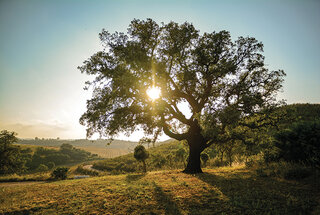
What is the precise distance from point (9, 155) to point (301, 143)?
39.3 metres

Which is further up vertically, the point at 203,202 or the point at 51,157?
the point at 203,202

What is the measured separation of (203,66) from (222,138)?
23.6 ft

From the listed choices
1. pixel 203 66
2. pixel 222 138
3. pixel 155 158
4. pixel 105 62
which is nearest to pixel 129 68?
pixel 105 62

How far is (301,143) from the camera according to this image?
314 inches

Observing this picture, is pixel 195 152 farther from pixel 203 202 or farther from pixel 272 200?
pixel 272 200

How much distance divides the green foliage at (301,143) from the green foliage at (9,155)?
38269 mm

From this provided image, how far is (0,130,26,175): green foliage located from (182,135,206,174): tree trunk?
102 feet

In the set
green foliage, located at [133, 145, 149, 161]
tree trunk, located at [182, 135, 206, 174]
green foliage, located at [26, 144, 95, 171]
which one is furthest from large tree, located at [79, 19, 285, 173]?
green foliage, located at [26, 144, 95, 171]

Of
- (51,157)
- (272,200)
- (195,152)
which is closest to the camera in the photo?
(272,200)

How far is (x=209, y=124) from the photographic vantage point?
10.2m

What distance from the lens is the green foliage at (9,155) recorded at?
2488cm

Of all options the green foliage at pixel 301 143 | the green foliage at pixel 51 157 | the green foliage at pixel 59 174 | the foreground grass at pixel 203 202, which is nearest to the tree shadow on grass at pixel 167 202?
the foreground grass at pixel 203 202

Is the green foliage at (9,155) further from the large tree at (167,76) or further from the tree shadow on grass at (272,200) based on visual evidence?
the tree shadow on grass at (272,200)

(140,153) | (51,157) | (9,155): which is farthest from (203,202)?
(51,157)
